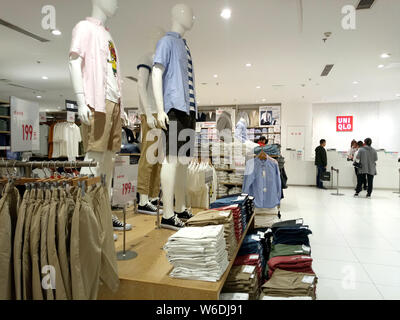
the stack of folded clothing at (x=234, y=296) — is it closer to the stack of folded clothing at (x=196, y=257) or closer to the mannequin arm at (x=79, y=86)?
the stack of folded clothing at (x=196, y=257)

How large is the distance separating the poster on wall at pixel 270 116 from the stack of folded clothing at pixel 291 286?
32.6ft

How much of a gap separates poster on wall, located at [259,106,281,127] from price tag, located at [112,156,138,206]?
34.0ft

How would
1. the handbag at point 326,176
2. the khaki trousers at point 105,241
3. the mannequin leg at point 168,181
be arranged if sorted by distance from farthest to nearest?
the handbag at point 326,176 → the mannequin leg at point 168,181 → the khaki trousers at point 105,241

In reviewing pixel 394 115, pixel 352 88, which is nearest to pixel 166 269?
pixel 352 88

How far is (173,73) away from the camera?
6.87ft

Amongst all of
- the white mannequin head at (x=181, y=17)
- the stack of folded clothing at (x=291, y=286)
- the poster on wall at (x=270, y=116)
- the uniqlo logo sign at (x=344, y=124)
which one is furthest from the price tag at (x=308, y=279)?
the uniqlo logo sign at (x=344, y=124)

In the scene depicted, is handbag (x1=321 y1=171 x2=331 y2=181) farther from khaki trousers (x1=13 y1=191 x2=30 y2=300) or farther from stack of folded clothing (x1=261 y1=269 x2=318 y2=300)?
khaki trousers (x1=13 y1=191 x2=30 y2=300)

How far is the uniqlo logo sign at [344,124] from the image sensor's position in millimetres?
11758

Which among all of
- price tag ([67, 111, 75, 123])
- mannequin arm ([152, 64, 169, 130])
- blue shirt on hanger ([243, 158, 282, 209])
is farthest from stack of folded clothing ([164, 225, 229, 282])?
price tag ([67, 111, 75, 123])

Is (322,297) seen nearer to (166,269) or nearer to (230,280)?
(230,280)

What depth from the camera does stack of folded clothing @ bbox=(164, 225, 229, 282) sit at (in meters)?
1.41

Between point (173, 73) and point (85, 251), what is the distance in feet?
4.56

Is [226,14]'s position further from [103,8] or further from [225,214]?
[225,214]

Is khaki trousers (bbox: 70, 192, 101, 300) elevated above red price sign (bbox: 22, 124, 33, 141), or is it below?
below
